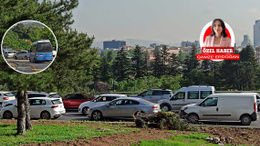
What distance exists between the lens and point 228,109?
56.5 ft

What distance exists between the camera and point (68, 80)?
12328 mm

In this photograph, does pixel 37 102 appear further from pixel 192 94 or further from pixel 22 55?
pixel 22 55

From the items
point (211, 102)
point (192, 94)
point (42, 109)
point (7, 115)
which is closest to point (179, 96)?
point (192, 94)

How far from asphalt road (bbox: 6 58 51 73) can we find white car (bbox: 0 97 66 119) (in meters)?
11.0

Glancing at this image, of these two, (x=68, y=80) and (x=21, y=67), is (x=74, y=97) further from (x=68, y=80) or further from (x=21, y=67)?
(x=21, y=67)

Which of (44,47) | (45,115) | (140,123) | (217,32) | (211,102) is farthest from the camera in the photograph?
(217,32)

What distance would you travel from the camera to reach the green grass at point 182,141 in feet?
34.6

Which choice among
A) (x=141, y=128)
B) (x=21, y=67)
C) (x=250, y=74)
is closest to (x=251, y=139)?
(x=141, y=128)

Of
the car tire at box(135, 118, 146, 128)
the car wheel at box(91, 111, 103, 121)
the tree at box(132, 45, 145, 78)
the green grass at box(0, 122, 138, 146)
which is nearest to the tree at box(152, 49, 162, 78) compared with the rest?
the tree at box(132, 45, 145, 78)

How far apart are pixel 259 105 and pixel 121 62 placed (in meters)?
42.5

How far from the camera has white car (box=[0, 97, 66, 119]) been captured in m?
19.7

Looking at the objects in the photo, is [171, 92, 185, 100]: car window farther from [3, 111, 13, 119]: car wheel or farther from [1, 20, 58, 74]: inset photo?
[1, 20, 58, 74]: inset photo

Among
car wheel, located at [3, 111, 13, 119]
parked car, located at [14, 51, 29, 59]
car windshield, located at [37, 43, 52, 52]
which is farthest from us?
car wheel, located at [3, 111, 13, 119]

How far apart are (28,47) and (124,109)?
10.2m
